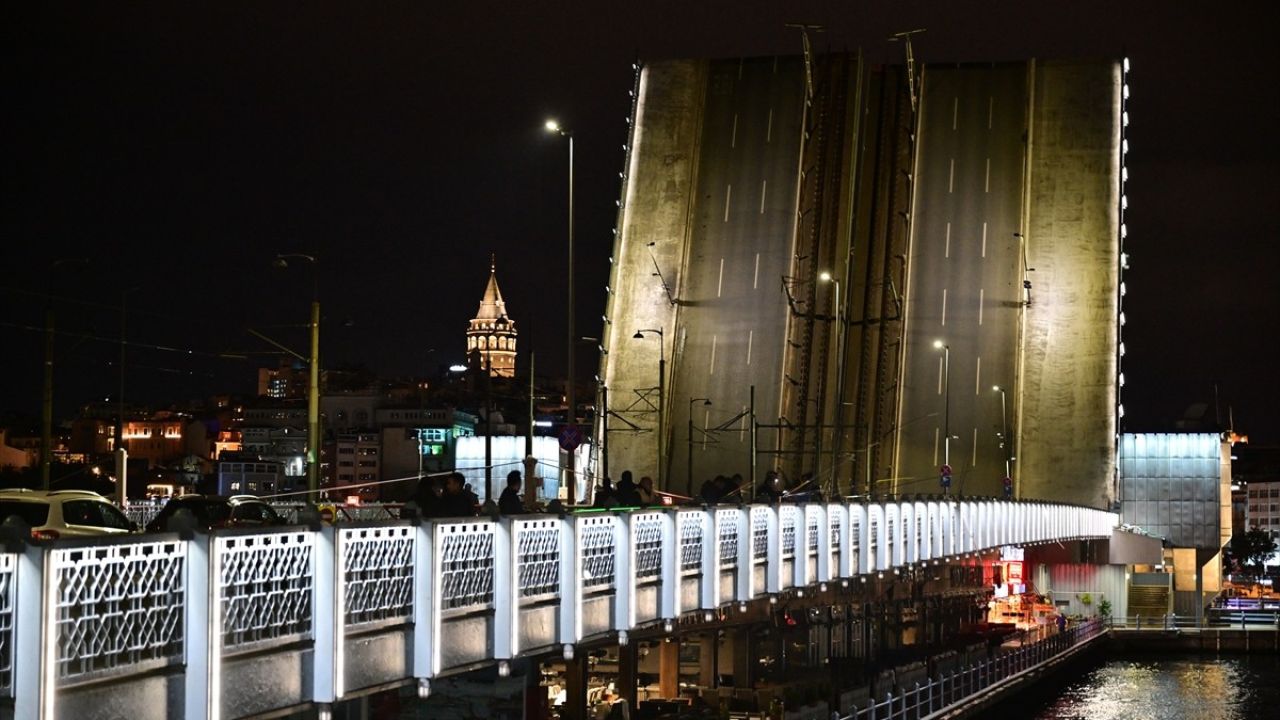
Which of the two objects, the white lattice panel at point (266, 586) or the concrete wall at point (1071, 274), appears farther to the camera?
the concrete wall at point (1071, 274)

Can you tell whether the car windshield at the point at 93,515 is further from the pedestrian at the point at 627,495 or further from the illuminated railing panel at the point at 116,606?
the illuminated railing panel at the point at 116,606

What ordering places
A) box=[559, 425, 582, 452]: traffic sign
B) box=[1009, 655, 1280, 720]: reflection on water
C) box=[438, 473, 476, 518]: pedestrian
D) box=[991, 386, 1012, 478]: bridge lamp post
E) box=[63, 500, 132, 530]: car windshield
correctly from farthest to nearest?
box=[991, 386, 1012, 478]: bridge lamp post, box=[1009, 655, 1280, 720]: reflection on water, box=[559, 425, 582, 452]: traffic sign, box=[63, 500, 132, 530]: car windshield, box=[438, 473, 476, 518]: pedestrian

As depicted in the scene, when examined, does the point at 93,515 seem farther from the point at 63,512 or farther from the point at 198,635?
the point at 198,635

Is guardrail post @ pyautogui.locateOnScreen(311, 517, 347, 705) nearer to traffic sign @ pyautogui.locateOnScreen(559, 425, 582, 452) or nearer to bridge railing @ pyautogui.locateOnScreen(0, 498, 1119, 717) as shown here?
bridge railing @ pyautogui.locateOnScreen(0, 498, 1119, 717)

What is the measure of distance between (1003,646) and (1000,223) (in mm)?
9856

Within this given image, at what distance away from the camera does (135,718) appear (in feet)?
25.8

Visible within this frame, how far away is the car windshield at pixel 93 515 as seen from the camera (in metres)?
17.3

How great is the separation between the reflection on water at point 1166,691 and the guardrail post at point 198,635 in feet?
107

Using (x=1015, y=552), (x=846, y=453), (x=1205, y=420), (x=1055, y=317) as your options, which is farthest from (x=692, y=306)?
(x=1205, y=420)

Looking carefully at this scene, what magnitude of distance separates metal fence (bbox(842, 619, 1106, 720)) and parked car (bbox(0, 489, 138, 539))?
45.4 ft

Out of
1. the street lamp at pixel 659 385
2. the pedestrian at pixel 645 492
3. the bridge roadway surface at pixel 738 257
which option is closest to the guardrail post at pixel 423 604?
the pedestrian at pixel 645 492

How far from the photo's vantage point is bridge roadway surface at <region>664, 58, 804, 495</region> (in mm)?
43469

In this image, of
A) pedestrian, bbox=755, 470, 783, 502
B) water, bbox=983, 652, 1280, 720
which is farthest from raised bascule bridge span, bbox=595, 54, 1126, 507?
pedestrian, bbox=755, 470, 783, 502

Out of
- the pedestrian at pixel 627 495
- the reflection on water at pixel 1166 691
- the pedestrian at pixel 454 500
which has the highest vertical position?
the pedestrian at pixel 454 500
